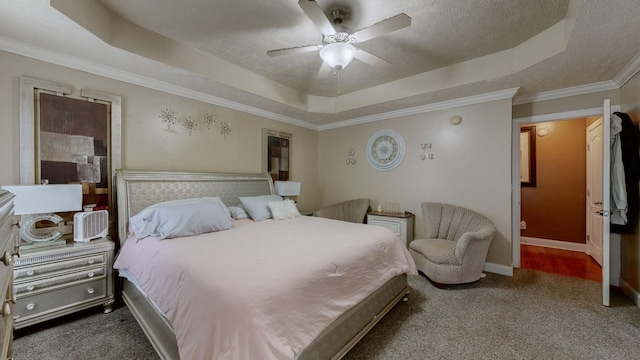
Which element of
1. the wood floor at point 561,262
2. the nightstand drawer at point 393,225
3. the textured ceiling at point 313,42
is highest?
the textured ceiling at point 313,42

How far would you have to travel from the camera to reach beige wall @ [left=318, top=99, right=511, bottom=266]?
3350mm

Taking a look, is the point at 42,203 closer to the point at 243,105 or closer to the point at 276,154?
the point at 243,105

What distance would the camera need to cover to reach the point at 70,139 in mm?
2467

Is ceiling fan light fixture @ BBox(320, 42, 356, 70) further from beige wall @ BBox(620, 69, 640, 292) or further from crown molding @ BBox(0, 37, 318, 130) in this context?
beige wall @ BBox(620, 69, 640, 292)

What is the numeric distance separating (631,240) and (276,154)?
4.81 meters

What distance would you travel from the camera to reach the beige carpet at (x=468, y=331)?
73.6 inches

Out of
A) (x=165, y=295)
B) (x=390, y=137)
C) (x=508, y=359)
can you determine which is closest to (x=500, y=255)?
(x=508, y=359)

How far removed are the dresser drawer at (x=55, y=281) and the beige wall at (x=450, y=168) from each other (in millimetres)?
3797

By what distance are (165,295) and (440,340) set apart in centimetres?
214

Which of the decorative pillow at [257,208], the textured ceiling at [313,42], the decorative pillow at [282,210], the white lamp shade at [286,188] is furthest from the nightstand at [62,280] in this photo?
the white lamp shade at [286,188]

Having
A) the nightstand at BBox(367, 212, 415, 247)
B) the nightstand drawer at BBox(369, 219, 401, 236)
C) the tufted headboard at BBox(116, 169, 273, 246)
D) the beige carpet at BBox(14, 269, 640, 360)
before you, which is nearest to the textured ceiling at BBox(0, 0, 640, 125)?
the tufted headboard at BBox(116, 169, 273, 246)

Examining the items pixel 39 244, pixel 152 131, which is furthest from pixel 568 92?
pixel 39 244

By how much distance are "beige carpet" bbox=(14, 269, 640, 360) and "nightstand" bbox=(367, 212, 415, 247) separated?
1.15m

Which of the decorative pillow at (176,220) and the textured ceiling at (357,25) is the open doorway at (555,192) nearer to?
the textured ceiling at (357,25)
